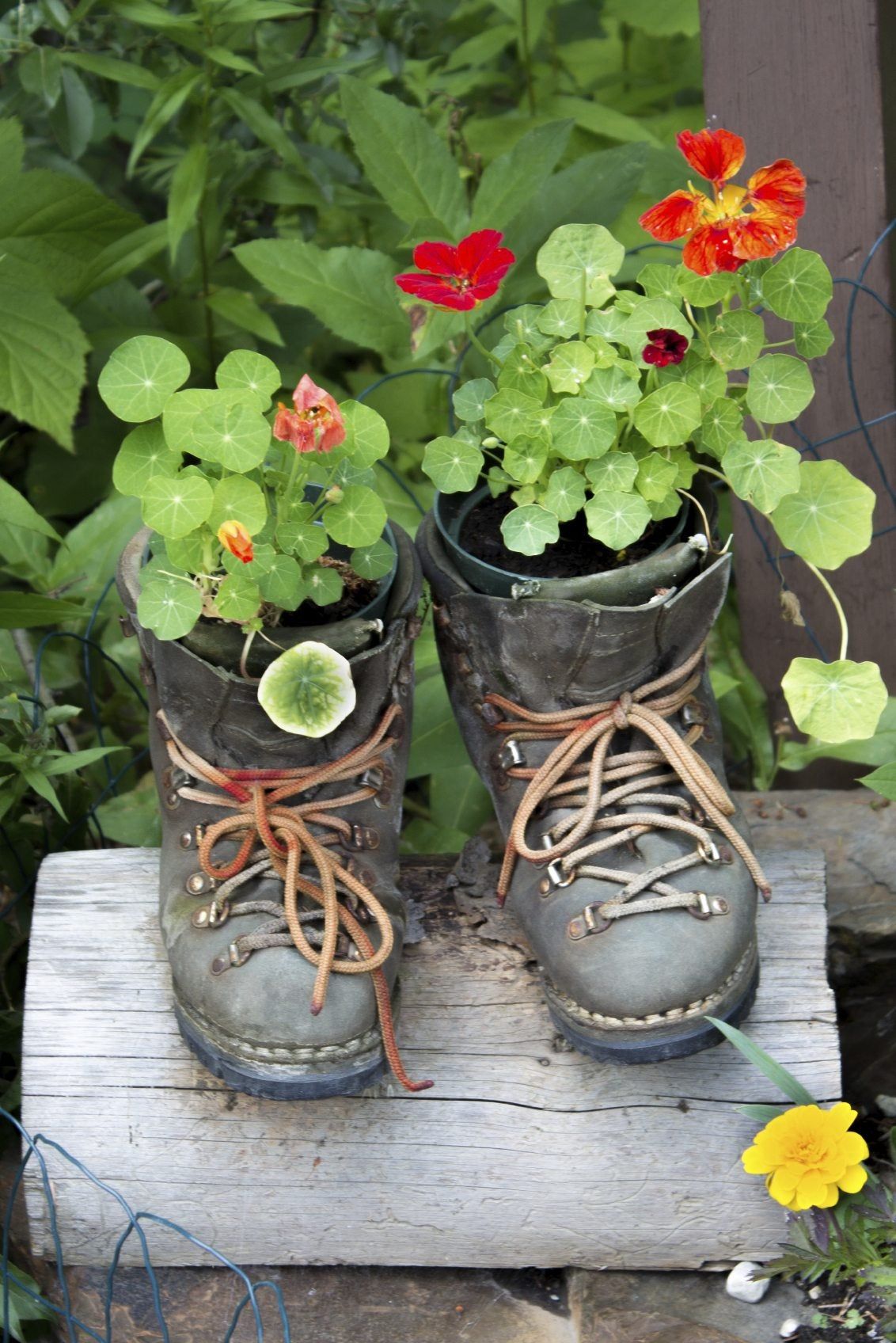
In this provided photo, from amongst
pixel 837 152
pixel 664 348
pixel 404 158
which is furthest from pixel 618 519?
pixel 404 158

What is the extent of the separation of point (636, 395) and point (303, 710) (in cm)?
49

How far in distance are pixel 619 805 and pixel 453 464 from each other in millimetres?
434

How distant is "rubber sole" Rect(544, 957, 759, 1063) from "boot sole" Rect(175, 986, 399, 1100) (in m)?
0.23

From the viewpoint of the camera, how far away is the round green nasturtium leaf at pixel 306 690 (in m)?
1.37

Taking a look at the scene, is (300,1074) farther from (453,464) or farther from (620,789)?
(453,464)

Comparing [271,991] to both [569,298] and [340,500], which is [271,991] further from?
[569,298]

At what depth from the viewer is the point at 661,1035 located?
144cm

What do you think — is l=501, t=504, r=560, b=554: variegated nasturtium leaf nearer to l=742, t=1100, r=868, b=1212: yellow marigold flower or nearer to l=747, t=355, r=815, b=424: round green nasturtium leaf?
l=747, t=355, r=815, b=424: round green nasturtium leaf

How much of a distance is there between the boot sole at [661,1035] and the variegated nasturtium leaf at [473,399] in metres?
0.67

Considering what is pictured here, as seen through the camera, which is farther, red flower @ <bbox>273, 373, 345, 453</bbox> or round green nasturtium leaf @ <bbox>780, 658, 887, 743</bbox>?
round green nasturtium leaf @ <bbox>780, 658, 887, 743</bbox>

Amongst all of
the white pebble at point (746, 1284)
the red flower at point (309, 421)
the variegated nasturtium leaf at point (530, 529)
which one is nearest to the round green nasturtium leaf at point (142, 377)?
the red flower at point (309, 421)

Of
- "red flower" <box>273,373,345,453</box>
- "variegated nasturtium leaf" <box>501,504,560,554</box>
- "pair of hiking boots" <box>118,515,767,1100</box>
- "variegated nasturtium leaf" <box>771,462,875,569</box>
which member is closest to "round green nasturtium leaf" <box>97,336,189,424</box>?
"red flower" <box>273,373,345,453</box>

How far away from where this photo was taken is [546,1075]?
5.17ft

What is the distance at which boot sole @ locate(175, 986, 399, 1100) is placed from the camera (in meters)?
1.44
